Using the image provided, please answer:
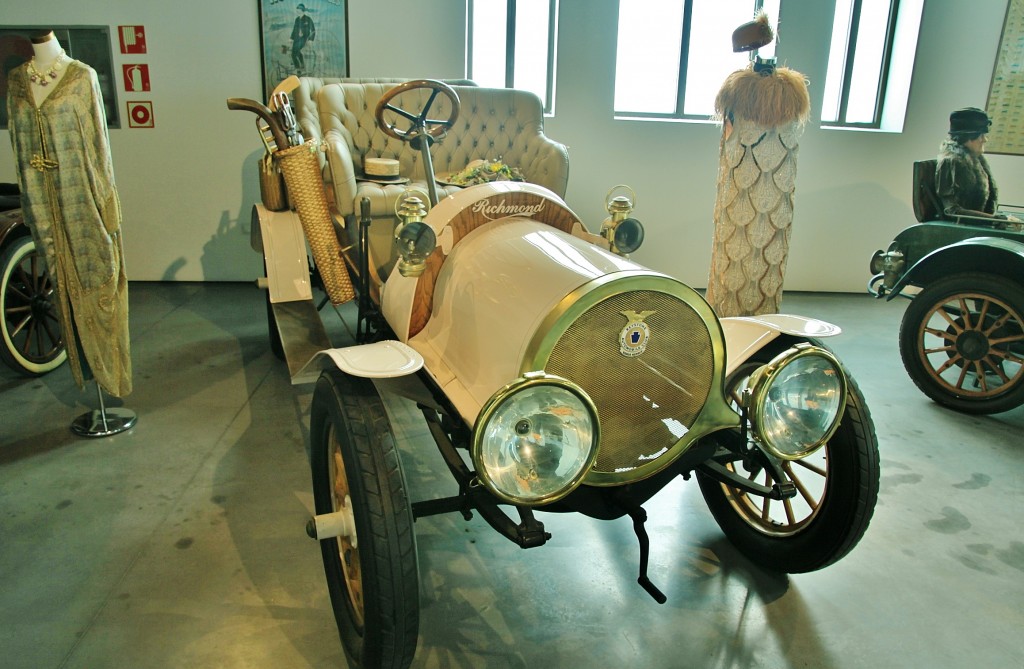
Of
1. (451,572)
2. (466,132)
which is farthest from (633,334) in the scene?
(466,132)

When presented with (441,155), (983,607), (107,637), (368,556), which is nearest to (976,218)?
(983,607)

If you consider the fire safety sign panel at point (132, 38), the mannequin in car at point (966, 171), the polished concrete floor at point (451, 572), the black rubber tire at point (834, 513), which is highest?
the fire safety sign panel at point (132, 38)

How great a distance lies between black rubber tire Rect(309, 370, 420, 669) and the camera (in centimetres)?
143

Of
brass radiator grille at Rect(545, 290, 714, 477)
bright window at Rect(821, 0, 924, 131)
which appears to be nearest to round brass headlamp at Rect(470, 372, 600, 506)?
brass radiator grille at Rect(545, 290, 714, 477)

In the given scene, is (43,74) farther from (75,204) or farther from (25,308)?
(25,308)

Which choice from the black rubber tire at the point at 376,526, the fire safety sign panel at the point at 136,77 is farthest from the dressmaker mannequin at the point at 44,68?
the fire safety sign panel at the point at 136,77

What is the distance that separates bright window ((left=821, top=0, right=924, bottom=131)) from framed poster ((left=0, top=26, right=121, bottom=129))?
5.40m

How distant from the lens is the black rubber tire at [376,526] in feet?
4.69

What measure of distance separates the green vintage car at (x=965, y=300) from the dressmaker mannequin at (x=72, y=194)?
12.3ft

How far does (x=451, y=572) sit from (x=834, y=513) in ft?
3.60

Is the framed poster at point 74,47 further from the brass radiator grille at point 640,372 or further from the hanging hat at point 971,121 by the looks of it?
the hanging hat at point 971,121

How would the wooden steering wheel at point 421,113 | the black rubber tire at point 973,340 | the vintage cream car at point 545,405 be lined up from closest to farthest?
the vintage cream car at point 545,405 → the wooden steering wheel at point 421,113 → the black rubber tire at point 973,340

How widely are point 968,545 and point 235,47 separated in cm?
522

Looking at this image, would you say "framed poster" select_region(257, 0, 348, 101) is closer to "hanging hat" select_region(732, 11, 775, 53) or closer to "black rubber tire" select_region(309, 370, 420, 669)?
"hanging hat" select_region(732, 11, 775, 53)
